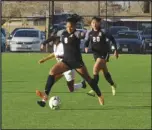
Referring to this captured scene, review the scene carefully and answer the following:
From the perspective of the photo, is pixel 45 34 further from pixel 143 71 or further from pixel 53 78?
pixel 53 78

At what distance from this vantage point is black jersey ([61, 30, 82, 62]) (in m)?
12.5

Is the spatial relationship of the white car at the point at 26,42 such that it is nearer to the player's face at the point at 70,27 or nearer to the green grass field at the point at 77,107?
the green grass field at the point at 77,107

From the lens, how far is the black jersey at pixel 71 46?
12.5 meters

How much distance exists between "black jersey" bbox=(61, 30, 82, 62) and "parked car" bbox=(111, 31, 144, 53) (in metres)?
23.5

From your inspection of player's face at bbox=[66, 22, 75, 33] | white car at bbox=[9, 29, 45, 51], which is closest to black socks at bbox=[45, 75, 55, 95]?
player's face at bbox=[66, 22, 75, 33]

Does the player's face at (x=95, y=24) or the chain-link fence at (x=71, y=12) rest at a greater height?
the player's face at (x=95, y=24)

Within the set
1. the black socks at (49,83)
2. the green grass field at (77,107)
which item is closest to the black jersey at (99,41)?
the green grass field at (77,107)

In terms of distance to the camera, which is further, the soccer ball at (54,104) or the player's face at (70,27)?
the player's face at (70,27)

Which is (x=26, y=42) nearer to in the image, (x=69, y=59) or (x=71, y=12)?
(x=71, y=12)

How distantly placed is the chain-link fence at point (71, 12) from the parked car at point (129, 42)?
3.44 m

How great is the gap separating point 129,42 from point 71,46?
24.0m

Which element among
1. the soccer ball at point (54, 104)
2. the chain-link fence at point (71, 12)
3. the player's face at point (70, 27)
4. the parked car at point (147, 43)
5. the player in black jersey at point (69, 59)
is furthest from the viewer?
the chain-link fence at point (71, 12)

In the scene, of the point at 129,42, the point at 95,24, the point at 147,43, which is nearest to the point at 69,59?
the point at 95,24

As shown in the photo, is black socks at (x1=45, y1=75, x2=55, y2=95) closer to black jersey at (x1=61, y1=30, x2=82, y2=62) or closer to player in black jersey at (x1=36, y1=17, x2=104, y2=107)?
player in black jersey at (x1=36, y1=17, x2=104, y2=107)
